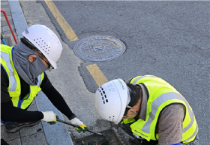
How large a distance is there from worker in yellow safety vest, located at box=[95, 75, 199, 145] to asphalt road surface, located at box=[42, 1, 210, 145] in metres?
1.21

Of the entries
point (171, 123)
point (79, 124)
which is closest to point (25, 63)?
point (79, 124)

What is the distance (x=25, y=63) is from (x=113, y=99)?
1002mm

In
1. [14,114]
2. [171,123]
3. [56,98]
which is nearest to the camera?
[171,123]

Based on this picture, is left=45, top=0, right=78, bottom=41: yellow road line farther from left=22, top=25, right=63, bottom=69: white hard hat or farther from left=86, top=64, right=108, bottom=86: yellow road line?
left=22, top=25, right=63, bottom=69: white hard hat

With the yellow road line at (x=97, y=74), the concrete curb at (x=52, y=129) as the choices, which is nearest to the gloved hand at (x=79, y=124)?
the concrete curb at (x=52, y=129)

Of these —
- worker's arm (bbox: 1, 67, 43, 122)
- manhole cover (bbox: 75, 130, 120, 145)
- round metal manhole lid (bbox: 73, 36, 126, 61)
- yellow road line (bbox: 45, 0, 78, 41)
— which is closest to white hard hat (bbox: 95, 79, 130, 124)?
worker's arm (bbox: 1, 67, 43, 122)

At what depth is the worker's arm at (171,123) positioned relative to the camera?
1772mm

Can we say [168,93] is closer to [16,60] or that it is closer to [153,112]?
[153,112]

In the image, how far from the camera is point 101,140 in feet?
9.65

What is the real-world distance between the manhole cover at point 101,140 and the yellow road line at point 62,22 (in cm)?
266

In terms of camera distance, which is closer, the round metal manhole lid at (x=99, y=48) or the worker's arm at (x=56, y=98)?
the worker's arm at (x=56, y=98)

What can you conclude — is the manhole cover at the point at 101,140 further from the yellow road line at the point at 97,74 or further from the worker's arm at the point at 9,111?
the yellow road line at the point at 97,74

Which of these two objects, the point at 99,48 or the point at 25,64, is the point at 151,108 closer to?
the point at 25,64

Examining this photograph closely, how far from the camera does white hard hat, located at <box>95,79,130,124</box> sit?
6.09ft
